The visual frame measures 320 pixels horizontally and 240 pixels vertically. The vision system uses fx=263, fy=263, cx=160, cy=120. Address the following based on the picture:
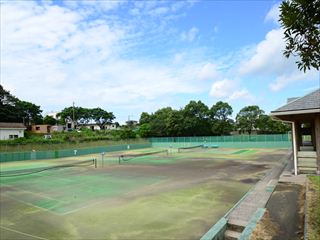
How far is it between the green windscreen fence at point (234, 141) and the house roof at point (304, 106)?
28062mm

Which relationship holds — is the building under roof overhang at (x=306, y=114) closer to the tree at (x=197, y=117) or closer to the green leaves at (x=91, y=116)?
the tree at (x=197, y=117)

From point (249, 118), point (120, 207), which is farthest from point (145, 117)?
point (120, 207)

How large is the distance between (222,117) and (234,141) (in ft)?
39.1

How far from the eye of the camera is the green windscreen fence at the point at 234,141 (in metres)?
39.3

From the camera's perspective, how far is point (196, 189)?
11594mm

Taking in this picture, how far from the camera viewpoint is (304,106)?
11703mm

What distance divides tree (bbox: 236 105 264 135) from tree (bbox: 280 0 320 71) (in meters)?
52.6

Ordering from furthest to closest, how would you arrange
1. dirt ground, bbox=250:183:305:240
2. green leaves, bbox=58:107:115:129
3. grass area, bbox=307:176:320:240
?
green leaves, bbox=58:107:115:129 → dirt ground, bbox=250:183:305:240 → grass area, bbox=307:176:320:240

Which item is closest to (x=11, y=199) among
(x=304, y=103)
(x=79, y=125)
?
(x=304, y=103)

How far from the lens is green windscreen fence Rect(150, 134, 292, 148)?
129 ft

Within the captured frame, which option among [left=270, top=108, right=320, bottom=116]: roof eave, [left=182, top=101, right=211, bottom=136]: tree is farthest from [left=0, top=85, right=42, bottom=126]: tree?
[left=270, top=108, right=320, bottom=116]: roof eave

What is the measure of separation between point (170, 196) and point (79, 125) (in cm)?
8067

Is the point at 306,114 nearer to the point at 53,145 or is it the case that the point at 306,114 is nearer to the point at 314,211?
the point at 314,211

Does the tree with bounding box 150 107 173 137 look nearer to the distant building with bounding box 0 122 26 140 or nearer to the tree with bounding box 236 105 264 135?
the tree with bounding box 236 105 264 135
